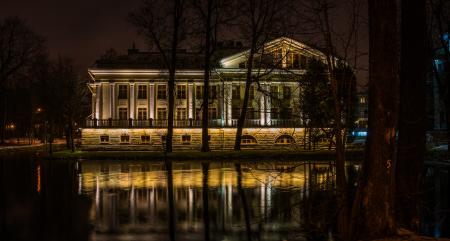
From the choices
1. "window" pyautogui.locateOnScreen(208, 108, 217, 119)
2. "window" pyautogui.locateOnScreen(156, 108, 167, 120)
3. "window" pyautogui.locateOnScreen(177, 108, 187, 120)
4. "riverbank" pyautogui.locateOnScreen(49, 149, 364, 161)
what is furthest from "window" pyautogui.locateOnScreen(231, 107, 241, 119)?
"riverbank" pyautogui.locateOnScreen(49, 149, 364, 161)

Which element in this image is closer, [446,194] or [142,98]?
[446,194]

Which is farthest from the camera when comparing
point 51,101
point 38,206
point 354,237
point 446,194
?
point 51,101

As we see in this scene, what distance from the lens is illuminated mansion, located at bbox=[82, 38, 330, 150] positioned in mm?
57406

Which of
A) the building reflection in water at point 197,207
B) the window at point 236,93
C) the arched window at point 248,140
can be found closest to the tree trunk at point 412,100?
the building reflection in water at point 197,207

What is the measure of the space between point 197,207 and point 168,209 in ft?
3.11

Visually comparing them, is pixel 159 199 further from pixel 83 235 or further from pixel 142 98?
pixel 142 98

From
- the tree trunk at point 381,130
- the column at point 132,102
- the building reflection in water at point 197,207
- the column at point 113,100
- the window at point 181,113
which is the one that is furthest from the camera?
the window at point 181,113

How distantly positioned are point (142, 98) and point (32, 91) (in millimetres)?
28653

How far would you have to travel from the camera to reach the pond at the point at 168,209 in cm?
1166

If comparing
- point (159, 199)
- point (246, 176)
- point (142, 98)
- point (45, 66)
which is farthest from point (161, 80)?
point (159, 199)

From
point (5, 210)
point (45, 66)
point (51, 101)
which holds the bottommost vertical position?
point (5, 210)

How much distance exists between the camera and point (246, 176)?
2659 centimetres

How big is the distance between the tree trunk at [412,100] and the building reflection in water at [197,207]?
1.80 m

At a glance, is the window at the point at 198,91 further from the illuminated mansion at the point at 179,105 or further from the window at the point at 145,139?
the window at the point at 145,139
